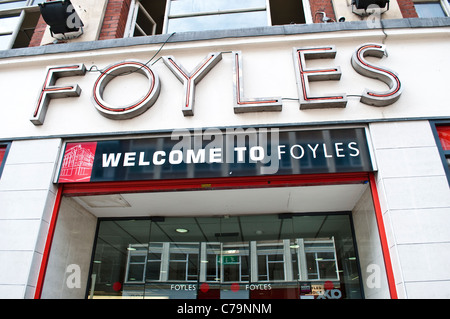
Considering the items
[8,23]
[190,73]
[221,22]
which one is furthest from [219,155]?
[8,23]

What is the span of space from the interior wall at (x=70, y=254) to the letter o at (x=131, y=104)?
1420mm

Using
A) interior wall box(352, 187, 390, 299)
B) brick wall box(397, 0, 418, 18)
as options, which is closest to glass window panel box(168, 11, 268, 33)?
brick wall box(397, 0, 418, 18)

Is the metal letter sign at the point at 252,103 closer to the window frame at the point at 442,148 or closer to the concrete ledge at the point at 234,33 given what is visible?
the concrete ledge at the point at 234,33

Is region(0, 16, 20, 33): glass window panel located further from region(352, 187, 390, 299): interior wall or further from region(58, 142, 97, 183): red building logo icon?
region(352, 187, 390, 299): interior wall

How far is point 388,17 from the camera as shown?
17.0 ft

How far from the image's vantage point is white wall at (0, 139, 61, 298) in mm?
3689

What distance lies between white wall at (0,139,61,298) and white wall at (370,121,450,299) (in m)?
4.23

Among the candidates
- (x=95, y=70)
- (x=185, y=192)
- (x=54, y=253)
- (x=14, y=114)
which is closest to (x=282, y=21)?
(x=95, y=70)

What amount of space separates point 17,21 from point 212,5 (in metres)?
4.15

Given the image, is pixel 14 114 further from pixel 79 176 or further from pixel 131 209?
pixel 131 209

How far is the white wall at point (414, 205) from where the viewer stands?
3.28 m

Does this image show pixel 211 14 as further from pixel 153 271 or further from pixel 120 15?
pixel 153 271

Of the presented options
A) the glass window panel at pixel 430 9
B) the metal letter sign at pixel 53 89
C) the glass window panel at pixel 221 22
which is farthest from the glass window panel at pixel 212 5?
the glass window panel at pixel 430 9

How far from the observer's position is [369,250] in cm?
425
